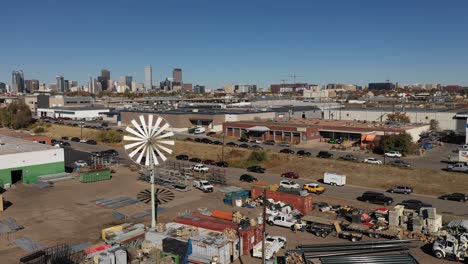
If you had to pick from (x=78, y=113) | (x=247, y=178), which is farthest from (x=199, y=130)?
(x=78, y=113)

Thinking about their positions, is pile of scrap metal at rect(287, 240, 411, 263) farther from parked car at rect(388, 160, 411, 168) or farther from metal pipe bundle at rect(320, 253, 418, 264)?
parked car at rect(388, 160, 411, 168)

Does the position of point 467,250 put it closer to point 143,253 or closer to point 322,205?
point 322,205

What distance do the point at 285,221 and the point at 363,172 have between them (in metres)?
15.5

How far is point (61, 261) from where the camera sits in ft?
57.4

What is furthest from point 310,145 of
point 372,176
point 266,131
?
point 372,176

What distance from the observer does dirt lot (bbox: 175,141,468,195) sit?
3150 cm

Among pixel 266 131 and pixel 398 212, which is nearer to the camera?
pixel 398 212

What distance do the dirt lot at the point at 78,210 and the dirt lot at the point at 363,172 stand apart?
7499 mm

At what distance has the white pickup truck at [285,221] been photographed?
72.8ft

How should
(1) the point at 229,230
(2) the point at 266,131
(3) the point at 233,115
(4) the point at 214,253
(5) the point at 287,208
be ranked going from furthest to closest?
(3) the point at 233,115 < (2) the point at 266,131 < (5) the point at 287,208 < (1) the point at 229,230 < (4) the point at 214,253

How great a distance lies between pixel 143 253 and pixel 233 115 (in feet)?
147

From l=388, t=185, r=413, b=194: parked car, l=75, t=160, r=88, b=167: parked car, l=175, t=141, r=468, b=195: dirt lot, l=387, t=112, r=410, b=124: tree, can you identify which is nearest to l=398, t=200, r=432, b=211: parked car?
l=388, t=185, r=413, b=194: parked car

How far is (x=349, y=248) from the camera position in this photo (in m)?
18.7

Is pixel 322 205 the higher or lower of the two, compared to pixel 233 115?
lower
